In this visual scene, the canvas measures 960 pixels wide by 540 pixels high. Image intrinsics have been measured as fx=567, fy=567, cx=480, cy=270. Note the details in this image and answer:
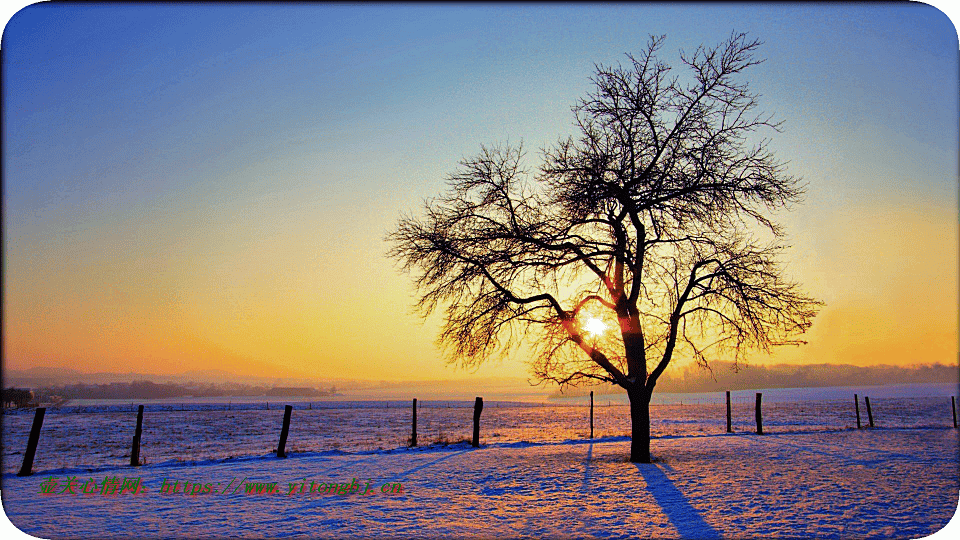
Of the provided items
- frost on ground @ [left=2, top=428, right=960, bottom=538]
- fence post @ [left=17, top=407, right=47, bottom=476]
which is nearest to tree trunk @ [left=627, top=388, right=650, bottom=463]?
frost on ground @ [left=2, top=428, right=960, bottom=538]

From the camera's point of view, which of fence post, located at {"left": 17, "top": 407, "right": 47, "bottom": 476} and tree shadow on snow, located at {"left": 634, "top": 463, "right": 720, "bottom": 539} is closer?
tree shadow on snow, located at {"left": 634, "top": 463, "right": 720, "bottom": 539}

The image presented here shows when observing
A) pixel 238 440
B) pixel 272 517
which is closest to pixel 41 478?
pixel 272 517

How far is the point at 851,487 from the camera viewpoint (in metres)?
10.6

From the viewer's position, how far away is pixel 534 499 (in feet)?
32.3

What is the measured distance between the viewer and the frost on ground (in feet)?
26.0

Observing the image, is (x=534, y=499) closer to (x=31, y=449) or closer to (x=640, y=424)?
(x=640, y=424)

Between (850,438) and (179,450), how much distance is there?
Result: 26800mm

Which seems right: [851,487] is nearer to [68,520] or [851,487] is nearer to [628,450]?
[628,450]

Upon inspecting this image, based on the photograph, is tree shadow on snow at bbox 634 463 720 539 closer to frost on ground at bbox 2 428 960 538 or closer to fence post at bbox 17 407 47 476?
frost on ground at bbox 2 428 960 538

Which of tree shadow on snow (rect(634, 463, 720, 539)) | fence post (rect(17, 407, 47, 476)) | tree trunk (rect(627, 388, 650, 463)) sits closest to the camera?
tree shadow on snow (rect(634, 463, 720, 539))

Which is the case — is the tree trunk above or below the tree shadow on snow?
above

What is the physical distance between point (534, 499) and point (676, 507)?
2343mm

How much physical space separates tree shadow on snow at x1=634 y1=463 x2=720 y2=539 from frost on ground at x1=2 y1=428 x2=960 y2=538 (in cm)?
3

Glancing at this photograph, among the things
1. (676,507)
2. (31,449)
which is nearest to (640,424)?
(676,507)
